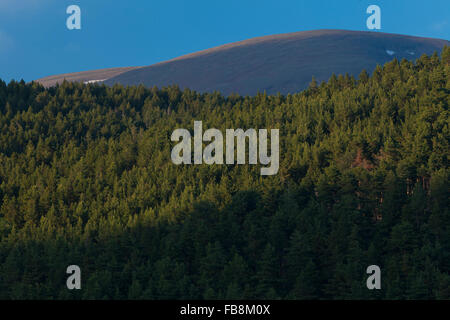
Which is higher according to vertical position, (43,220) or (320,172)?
(320,172)

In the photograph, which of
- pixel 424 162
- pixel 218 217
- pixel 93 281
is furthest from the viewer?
pixel 424 162

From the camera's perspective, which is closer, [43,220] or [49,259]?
[49,259]

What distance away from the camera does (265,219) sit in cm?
12544

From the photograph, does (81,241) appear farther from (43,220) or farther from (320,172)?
(320,172)

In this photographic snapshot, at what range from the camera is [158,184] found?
162 meters

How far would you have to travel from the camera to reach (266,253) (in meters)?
110

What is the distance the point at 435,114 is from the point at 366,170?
30798mm

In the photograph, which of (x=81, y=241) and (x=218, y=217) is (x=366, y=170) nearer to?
(x=218, y=217)

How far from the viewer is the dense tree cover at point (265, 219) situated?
107 metres

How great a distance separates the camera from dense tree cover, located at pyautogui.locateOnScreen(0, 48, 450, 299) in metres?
107
